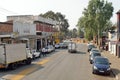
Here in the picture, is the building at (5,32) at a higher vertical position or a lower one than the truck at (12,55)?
higher

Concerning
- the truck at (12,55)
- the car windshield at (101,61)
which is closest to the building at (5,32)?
the truck at (12,55)

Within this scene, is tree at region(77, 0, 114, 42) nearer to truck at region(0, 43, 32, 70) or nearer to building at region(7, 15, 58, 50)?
building at region(7, 15, 58, 50)

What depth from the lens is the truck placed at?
107ft

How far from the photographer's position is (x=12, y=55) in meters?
34.2

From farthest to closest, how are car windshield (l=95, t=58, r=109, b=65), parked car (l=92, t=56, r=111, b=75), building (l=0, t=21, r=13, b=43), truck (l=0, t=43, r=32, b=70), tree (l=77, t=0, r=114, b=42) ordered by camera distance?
tree (l=77, t=0, r=114, b=42)
building (l=0, t=21, r=13, b=43)
truck (l=0, t=43, r=32, b=70)
car windshield (l=95, t=58, r=109, b=65)
parked car (l=92, t=56, r=111, b=75)

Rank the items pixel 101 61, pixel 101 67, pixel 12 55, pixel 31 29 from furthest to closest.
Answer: pixel 31 29, pixel 12 55, pixel 101 61, pixel 101 67

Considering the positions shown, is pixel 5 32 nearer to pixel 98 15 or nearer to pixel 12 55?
pixel 12 55

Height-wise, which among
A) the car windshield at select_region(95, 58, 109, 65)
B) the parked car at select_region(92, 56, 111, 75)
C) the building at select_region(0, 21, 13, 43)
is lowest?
the parked car at select_region(92, 56, 111, 75)

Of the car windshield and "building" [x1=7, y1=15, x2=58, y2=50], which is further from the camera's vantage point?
"building" [x1=7, y1=15, x2=58, y2=50]

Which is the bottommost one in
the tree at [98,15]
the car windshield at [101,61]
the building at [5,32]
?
the car windshield at [101,61]

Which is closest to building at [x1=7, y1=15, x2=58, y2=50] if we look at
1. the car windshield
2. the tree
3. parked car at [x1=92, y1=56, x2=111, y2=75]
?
the tree

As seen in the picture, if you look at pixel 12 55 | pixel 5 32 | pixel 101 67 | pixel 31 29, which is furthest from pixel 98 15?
pixel 101 67

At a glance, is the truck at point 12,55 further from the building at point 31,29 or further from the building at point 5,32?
the building at point 31,29

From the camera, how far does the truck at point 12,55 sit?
32562 millimetres
